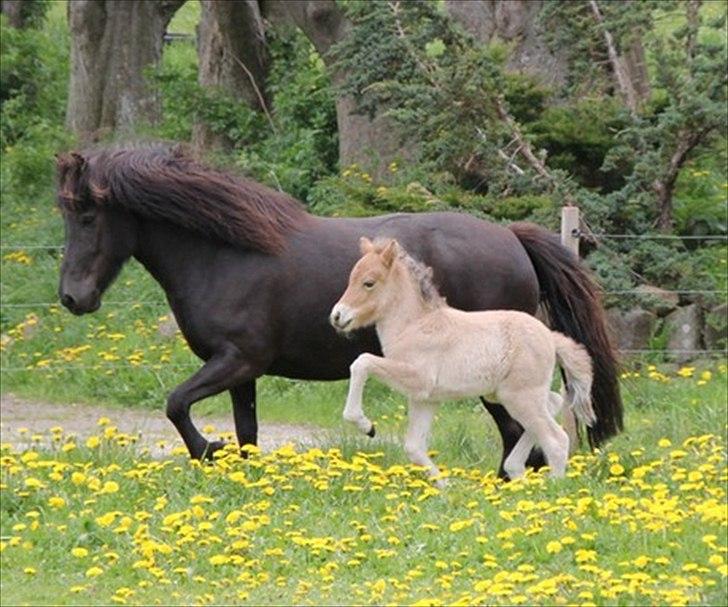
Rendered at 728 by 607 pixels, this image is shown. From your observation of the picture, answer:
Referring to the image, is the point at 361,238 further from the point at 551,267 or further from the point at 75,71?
the point at 75,71

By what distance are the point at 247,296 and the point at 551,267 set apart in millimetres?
1969

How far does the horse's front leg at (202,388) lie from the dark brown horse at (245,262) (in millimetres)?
13

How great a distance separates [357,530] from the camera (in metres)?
8.67

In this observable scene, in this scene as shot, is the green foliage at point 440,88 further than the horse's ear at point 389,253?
Yes


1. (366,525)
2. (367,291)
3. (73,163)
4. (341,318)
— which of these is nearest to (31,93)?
(73,163)

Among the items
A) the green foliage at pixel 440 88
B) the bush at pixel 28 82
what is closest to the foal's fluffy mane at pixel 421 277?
the green foliage at pixel 440 88

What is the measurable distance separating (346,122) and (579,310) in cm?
816

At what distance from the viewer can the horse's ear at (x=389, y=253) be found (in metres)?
9.68

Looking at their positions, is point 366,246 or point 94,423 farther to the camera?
point 94,423

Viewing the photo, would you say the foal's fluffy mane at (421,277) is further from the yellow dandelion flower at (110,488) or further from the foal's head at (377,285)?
the yellow dandelion flower at (110,488)

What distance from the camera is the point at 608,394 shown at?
10906mm

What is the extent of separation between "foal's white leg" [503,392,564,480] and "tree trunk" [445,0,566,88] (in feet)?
25.4

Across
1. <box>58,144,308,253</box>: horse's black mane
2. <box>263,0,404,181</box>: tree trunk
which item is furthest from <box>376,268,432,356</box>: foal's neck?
<box>263,0,404,181</box>: tree trunk

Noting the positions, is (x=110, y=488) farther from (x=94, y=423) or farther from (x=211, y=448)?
(x=94, y=423)
